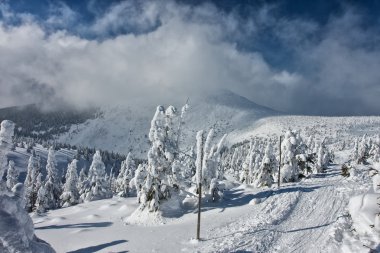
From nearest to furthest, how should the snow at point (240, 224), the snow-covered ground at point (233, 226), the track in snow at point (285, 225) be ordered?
the snow at point (240, 224), the track in snow at point (285, 225), the snow-covered ground at point (233, 226)

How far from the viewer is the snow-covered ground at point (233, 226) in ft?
93.8

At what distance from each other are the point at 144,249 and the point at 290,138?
140 ft

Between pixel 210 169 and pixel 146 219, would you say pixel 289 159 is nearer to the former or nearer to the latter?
pixel 210 169

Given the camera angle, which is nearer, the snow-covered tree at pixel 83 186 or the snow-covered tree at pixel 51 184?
the snow-covered tree at pixel 51 184

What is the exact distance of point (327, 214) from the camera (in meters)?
35.3

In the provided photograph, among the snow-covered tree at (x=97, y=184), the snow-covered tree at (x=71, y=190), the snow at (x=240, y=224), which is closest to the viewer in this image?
the snow at (x=240, y=224)

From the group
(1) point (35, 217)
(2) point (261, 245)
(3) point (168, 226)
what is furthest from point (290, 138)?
(1) point (35, 217)

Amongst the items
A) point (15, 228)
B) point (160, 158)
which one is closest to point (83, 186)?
point (160, 158)

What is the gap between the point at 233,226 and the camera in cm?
3397

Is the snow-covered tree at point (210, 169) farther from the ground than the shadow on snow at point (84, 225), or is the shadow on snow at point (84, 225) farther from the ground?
the snow-covered tree at point (210, 169)

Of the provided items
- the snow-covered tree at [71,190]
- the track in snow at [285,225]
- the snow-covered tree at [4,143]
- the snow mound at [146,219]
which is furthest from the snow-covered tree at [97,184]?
the snow-covered tree at [4,143]

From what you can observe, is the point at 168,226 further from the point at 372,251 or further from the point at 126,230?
the point at 372,251

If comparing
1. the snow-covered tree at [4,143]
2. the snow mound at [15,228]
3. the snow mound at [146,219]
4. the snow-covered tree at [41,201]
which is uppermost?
the snow-covered tree at [4,143]

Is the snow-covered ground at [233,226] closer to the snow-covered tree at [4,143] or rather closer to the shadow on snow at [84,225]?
the shadow on snow at [84,225]
